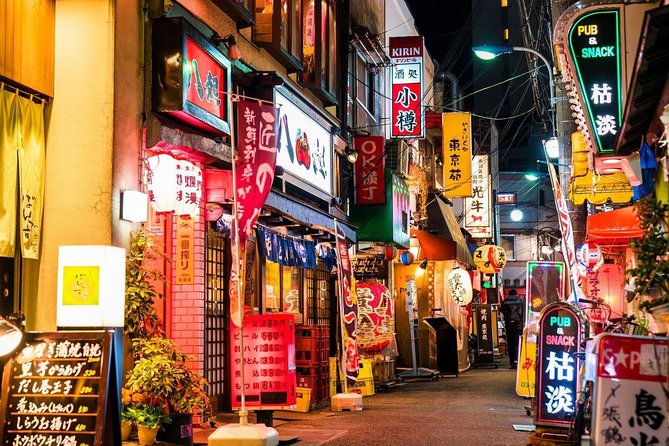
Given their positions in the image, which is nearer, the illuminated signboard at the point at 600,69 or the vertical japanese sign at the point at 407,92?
the illuminated signboard at the point at 600,69

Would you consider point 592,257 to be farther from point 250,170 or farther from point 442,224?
point 442,224

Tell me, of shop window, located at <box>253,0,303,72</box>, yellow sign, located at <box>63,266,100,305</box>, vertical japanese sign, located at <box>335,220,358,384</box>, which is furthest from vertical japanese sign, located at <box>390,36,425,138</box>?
yellow sign, located at <box>63,266,100,305</box>

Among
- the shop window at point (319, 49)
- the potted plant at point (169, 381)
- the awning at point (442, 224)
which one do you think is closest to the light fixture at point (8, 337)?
the potted plant at point (169, 381)

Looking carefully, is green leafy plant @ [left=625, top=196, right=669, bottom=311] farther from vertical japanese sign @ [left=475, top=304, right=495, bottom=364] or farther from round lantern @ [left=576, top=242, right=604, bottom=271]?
vertical japanese sign @ [left=475, top=304, right=495, bottom=364]

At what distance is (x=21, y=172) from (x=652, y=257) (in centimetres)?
779

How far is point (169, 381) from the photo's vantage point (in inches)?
482

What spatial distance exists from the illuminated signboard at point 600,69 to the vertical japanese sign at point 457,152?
78.4 feet

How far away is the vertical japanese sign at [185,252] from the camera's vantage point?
48.7ft

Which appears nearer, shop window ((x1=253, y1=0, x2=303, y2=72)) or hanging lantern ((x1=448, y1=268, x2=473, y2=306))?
shop window ((x1=253, y1=0, x2=303, y2=72))

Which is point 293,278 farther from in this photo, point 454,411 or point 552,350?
point 552,350

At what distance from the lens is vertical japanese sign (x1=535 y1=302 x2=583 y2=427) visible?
512 inches

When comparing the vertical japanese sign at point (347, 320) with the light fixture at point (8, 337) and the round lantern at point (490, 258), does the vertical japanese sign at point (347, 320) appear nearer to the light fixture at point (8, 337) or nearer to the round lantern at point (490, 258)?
the light fixture at point (8, 337)

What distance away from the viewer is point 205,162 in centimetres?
1527

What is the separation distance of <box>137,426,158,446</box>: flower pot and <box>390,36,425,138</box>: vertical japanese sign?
60.0 ft
